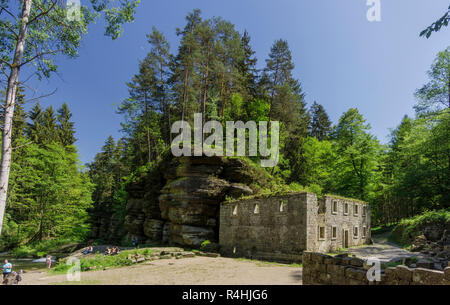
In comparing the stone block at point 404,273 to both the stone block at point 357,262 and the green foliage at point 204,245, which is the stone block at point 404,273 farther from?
the green foliage at point 204,245

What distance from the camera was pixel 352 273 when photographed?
6.84m

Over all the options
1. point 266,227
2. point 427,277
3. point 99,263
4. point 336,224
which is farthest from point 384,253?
point 99,263

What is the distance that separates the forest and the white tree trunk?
70.7ft

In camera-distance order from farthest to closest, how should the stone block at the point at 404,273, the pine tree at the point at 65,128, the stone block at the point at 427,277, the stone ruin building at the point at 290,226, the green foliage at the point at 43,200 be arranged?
the pine tree at the point at 65,128 < the green foliage at the point at 43,200 < the stone ruin building at the point at 290,226 < the stone block at the point at 404,273 < the stone block at the point at 427,277

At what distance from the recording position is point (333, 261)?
7.58 meters

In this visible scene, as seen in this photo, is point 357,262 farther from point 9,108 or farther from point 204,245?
point 204,245

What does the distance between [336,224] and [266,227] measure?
596 cm

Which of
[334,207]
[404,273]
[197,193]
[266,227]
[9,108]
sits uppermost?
[9,108]

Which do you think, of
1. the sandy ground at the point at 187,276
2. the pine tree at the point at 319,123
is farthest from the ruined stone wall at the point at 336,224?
the pine tree at the point at 319,123

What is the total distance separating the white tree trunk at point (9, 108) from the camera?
562 centimetres

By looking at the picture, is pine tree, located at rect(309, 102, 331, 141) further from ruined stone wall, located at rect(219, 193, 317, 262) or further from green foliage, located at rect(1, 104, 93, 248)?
green foliage, located at rect(1, 104, 93, 248)

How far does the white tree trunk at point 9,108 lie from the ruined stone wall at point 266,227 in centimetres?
1568

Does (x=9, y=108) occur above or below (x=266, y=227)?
above
